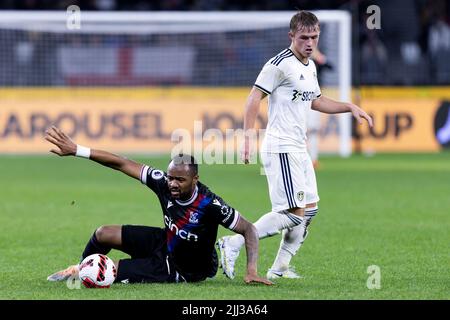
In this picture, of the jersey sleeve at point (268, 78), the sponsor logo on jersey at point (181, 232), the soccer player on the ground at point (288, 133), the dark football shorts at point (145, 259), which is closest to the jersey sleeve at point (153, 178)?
the sponsor logo on jersey at point (181, 232)

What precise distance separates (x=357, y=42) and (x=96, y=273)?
21.5 meters

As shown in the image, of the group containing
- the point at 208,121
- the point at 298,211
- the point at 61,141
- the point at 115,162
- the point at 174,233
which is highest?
the point at 208,121

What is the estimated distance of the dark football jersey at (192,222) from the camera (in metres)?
8.11

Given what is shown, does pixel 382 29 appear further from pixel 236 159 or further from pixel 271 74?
pixel 271 74

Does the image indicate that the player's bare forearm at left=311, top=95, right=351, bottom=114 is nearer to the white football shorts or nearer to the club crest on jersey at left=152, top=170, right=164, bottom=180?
the white football shorts

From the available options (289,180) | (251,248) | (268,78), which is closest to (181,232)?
(251,248)

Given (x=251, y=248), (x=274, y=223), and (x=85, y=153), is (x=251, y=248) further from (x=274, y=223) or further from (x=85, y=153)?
(x=85, y=153)

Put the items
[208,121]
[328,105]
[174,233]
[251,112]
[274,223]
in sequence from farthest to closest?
[208,121]
[328,105]
[274,223]
[251,112]
[174,233]

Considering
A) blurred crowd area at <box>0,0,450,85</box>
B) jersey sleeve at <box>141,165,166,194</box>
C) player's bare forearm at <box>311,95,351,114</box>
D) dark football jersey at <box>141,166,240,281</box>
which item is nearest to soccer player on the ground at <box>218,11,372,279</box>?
player's bare forearm at <box>311,95,351,114</box>

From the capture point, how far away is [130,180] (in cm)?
1980

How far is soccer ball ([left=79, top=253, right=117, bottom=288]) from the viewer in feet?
26.2

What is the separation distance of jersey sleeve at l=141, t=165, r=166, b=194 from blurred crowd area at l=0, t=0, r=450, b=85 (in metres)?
16.6

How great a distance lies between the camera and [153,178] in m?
8.19

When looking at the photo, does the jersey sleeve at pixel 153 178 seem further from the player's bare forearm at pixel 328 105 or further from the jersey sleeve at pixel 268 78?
the player's bare forearm at pixel 328 105
